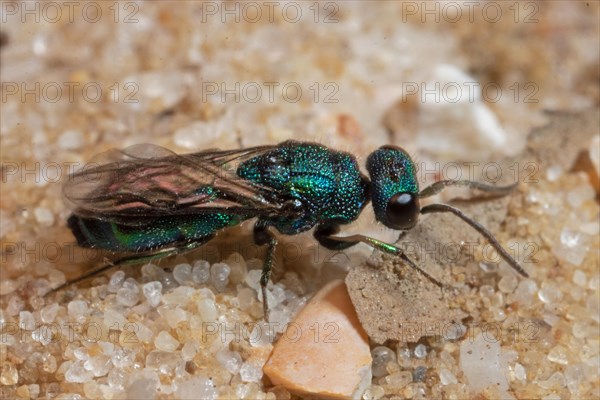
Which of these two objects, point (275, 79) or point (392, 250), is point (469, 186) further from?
point (275, 79)

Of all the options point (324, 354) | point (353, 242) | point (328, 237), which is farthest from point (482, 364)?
point (328, 237)

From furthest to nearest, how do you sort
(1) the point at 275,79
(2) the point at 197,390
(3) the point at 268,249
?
(1) the point at 275,79, (3) the point at 268,249, (2) the point at 197,390

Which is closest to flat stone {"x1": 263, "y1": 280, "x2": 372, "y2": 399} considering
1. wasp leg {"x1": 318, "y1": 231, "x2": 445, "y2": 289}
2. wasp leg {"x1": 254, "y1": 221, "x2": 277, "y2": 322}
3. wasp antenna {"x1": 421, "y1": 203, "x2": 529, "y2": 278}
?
wasp leg {"x1": 254, "y1": 221, "x2": 277, "y2": 322}

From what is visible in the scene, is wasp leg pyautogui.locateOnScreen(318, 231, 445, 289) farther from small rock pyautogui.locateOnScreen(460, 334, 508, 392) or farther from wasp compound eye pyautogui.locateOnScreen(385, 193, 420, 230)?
small rock pyautogui.locateOnScreen(460, 334, 508, 392)

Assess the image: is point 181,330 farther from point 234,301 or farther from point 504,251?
point 504,251

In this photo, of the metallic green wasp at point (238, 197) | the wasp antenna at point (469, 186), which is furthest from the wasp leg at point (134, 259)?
the wasp antenna at point (469, 186)

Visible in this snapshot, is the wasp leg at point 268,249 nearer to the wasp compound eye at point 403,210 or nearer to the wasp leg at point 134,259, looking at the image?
the wasp leg at point 134,259
